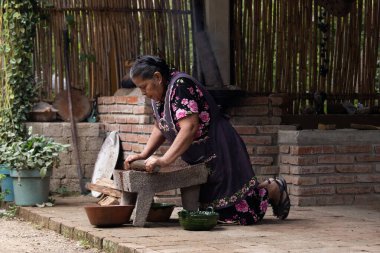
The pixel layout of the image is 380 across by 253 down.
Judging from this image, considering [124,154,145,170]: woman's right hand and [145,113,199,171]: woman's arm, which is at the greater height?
[145,113,199,171]: woman's arm

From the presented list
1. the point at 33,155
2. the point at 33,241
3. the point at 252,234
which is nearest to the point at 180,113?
the point at 252,234

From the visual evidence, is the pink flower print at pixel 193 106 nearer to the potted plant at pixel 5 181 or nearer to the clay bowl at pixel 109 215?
the clay bowl at pixel 109 215

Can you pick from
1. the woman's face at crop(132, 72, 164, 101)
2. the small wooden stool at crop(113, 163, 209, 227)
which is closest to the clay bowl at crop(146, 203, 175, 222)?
the small wooden stool at crop(113, 163, 209, 227)

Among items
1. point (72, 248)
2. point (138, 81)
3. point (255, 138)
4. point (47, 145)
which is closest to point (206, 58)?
point (255, 138)

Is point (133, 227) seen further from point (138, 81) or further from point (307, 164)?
point (307, 164)

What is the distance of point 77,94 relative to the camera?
10.7 metres

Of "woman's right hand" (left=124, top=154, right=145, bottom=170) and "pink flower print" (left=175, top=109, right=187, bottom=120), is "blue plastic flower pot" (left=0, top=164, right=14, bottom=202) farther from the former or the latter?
"pink flower print" (left=175, top=109, right=187, bottom=120)

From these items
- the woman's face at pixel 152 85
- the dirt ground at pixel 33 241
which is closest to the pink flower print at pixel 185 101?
the woman's face at pixel 152 85

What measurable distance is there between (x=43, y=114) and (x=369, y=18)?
13.1ft

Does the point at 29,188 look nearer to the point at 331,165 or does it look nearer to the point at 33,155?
the point at 33,155

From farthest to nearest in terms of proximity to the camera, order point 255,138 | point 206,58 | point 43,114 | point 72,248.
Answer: point 43,114 → point 206,58 → point 255,138 → point 72,248

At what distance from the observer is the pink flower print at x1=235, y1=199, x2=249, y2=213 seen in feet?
24.0

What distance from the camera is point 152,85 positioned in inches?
283

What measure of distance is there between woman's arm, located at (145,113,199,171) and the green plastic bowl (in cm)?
42
